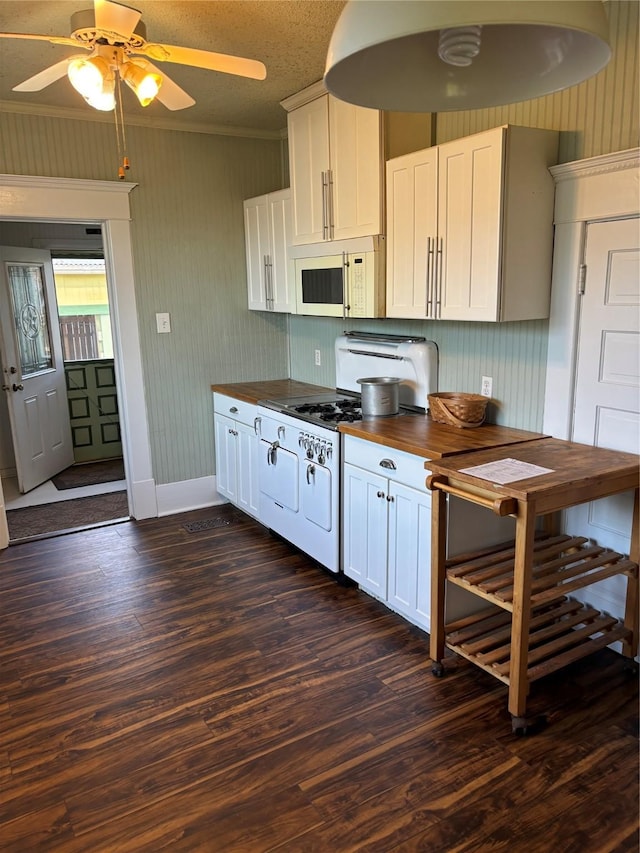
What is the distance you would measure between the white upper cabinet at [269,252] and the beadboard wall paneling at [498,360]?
2.68 feet

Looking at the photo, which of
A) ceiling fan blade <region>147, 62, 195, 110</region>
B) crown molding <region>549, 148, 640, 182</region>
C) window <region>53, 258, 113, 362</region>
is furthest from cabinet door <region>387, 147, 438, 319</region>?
window <region>53, 258, 113, 362</region>

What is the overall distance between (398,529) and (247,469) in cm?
160

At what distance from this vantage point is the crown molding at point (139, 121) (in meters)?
3.61

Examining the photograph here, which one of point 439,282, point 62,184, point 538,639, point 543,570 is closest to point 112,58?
point 439,282

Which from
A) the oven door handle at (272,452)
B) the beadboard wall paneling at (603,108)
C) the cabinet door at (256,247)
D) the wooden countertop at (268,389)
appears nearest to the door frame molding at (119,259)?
the wooden countertop at (268,389)

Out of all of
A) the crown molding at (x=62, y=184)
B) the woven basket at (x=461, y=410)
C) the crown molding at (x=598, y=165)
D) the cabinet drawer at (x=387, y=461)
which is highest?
the crown molding at (x=62, y=184)

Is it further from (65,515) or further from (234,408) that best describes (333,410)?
(65,515)

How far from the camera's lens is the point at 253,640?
283 centimetres

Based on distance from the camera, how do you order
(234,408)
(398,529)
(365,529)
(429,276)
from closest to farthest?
1. (398,529)
2. (429,276)
3. (365,529)
4. (234,408)

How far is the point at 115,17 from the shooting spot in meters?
1.98

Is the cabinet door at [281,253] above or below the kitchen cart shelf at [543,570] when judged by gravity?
above

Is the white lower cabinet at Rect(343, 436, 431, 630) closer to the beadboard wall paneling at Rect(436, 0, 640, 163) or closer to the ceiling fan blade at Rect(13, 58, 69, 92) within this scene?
the beadboard wall paneling at Rect(436, 0, 640, 163)

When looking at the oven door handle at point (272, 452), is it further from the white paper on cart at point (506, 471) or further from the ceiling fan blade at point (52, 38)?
the ceiling fan blade at point (52, 38)

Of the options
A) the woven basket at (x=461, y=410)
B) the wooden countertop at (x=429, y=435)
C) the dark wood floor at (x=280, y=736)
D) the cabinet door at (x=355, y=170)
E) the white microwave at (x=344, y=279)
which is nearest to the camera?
the dark wood floor at (x=280, y=736)
